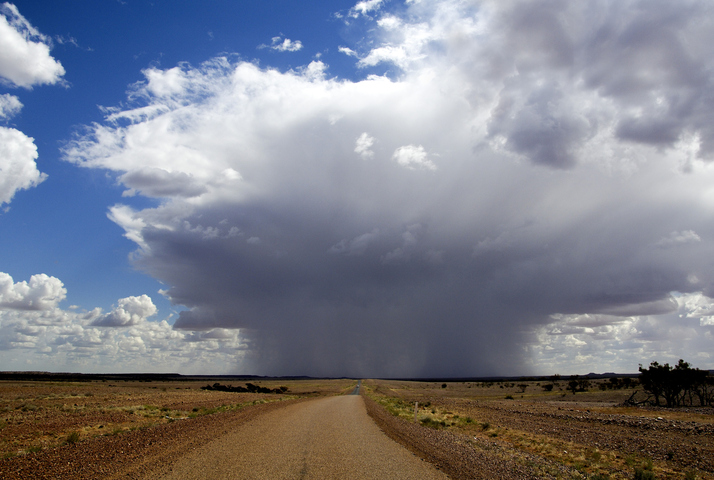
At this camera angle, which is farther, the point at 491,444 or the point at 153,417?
the point at 153,417

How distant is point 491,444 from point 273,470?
1372 cm

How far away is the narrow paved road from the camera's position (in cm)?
1123

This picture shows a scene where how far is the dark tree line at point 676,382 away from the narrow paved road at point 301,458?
151 feet

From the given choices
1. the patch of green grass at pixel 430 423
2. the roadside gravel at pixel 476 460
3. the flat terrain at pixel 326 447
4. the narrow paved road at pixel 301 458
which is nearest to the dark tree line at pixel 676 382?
the flat terrain at pixel 326 447

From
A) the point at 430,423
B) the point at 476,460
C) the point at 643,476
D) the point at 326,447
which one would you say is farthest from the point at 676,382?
the point at 326,447

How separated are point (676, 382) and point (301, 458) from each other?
2087 inches

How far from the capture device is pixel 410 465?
12859 millimetres

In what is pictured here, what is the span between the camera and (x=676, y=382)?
154ft

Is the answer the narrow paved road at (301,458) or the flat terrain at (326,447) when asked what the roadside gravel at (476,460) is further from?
the narrow paved road at (301,458)

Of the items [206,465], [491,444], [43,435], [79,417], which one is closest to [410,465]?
[206,465]

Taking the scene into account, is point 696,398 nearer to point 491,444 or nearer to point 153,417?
point 491,444

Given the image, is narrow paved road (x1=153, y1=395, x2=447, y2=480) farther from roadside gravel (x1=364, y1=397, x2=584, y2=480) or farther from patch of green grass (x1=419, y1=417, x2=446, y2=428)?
patch of green grass (x1=419, y1=417, x2=446, y2=428)

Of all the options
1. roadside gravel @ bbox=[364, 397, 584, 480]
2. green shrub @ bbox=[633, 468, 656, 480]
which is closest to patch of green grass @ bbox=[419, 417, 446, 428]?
roadside gravel @ bbox=[364, 397, 584, 480]

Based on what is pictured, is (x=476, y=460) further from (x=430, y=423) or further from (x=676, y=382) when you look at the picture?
(x=676, y=382)
